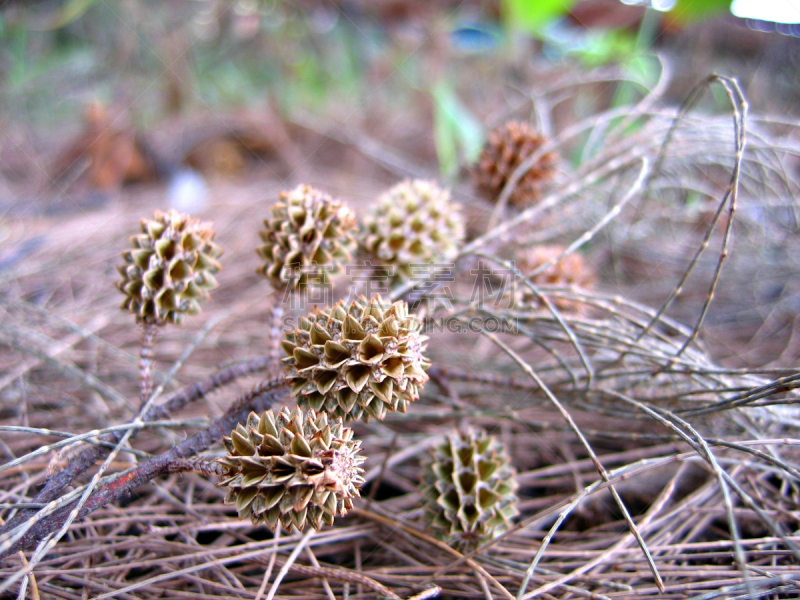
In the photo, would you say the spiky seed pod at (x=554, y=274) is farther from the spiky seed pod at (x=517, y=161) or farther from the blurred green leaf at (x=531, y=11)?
the blurred green leaf at (x=531, y=11)

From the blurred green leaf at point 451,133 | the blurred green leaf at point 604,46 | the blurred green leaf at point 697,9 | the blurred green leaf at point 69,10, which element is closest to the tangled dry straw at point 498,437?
the blurred green leaf at point 451,133

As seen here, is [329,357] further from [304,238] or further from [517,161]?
[517,161]

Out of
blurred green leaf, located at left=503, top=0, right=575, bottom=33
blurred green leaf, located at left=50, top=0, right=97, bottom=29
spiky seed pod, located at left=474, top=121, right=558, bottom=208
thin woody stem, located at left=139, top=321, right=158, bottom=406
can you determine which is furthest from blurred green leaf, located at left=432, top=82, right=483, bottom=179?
blurred green leaf, located at left=50, top=0, right=97, bottom=29

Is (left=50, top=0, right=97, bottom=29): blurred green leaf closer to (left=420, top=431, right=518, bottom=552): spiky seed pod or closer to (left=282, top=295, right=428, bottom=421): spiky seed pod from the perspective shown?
(left=282, top=295, right=428, bottom=421): spiky seed pod

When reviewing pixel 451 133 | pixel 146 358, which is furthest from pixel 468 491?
pixel 451 133

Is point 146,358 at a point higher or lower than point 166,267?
lower

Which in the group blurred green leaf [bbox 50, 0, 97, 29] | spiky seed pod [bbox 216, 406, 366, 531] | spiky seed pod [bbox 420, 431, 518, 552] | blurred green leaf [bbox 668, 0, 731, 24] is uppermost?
blurred green leaf [bbox 668, 0, 731, 24]

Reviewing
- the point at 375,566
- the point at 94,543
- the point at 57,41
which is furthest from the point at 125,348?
the point at 57,41
